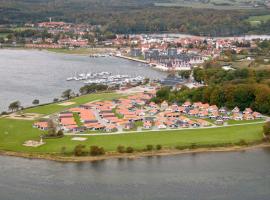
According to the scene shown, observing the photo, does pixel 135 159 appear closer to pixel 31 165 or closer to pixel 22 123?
pixel 31 165

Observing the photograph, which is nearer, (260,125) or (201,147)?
(201,147)

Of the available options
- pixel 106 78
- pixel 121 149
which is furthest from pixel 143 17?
pixel 121 149

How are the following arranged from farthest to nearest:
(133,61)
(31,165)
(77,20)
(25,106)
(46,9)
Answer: (46,9)
(77,20)
(133,61)
(25,106)
(31,165)

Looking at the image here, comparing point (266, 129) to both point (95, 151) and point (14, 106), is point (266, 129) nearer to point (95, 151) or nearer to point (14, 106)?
point (95, 151)

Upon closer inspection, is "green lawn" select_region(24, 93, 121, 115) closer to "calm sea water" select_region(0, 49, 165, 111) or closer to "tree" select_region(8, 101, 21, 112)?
"tree" select_region(8, 101, 21, 112)

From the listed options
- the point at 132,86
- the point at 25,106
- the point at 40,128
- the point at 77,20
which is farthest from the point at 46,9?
the point at 40,128

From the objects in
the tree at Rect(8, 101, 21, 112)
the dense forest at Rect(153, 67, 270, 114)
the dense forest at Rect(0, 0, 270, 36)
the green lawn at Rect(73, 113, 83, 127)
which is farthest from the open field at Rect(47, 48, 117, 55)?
the green lawn at Rect(73, 113, 83, 127)
